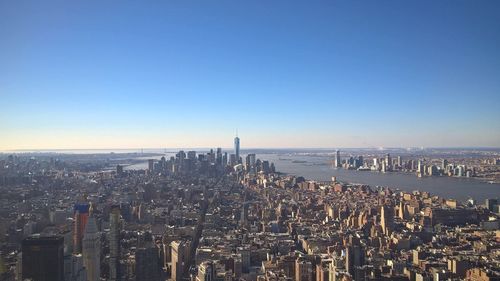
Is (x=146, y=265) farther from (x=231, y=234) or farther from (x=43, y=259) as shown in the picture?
(x=231, y=234)

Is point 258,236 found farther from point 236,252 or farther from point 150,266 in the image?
point 150,266

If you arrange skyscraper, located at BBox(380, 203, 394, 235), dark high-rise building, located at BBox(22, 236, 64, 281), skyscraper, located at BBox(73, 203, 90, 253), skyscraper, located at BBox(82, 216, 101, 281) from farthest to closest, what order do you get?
skyscraper, located at BBox(380, 203, 394, 235)
skyscraper, located at BBox(73, 203, 90, 253)
skyscraper, located at BBox(82, 216, 101, 281)
dark high-rise building, located at BBox(22, 236, 64, 281)

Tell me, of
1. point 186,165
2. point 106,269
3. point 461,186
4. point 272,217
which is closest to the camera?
point 106,269

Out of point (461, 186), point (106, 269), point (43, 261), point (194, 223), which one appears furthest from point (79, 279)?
point (461, 186)

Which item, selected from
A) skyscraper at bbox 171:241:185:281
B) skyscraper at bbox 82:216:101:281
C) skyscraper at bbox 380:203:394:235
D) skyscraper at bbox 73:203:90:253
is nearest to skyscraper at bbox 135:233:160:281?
skyscraper at bbox 171:241:185:281

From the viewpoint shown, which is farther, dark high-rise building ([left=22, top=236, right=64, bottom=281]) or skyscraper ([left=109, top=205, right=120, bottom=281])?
skyscraper ([left=109, top=205, right=120, bottom=281])

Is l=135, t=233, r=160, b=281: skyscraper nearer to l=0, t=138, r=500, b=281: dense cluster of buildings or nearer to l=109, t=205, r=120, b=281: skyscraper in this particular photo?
l=0, t=138, r=500, b=281: dense cluster of buildings
